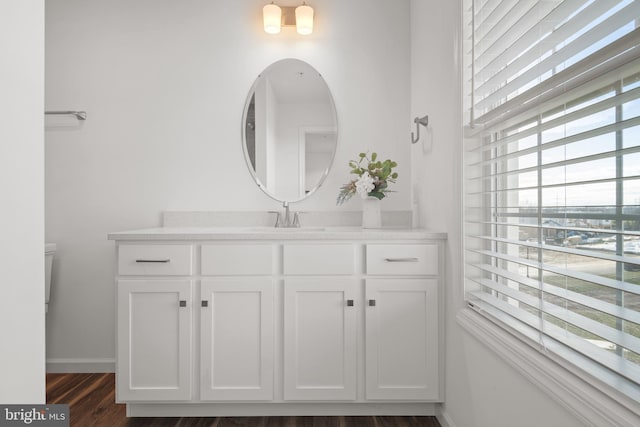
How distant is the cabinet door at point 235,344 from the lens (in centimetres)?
183

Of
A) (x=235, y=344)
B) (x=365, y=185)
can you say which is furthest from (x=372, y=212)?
(x=235, y=344)

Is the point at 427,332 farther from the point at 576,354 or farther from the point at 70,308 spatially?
the point at 70,308

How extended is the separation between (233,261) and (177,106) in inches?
45.7

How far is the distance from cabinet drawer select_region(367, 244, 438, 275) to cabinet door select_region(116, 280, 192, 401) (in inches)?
34.3

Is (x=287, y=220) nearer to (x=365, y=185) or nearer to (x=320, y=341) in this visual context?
(x=365, y=185)

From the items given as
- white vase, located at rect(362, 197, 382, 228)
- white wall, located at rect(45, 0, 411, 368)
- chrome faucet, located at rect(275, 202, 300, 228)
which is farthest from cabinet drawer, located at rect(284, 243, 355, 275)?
white wall, located at rect(45, 0, 411, 368)

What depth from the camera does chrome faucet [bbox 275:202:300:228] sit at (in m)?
2.35

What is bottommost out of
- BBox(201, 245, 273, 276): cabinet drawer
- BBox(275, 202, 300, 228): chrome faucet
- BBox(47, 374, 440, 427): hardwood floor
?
BBox(47, 374, 440, 427): hardwood floor

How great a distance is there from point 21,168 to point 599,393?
132 cm

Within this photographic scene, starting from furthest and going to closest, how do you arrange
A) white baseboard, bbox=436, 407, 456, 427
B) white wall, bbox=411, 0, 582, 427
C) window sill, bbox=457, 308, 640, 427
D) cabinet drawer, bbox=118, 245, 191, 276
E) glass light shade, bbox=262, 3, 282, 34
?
glass light shade, bbox=262, 3, 282, 34 < cabinet drawer, bbox=118, 245, 191, 276 < white baseboard, bbox=436, 407, 456, 427 < white wall, bbox=411, 0, 582, 427 < window sill, bbox=457, 308, 640, 427

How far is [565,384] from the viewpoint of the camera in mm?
927

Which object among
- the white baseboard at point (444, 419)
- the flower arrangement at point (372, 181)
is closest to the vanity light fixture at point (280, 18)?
the flower arrangement at point (372, 181)

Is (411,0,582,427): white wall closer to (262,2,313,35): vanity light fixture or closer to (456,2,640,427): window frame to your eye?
(456,2,640,427): window frame

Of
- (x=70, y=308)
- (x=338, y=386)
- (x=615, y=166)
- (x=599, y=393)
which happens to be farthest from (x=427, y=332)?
(x=70, y=308)
